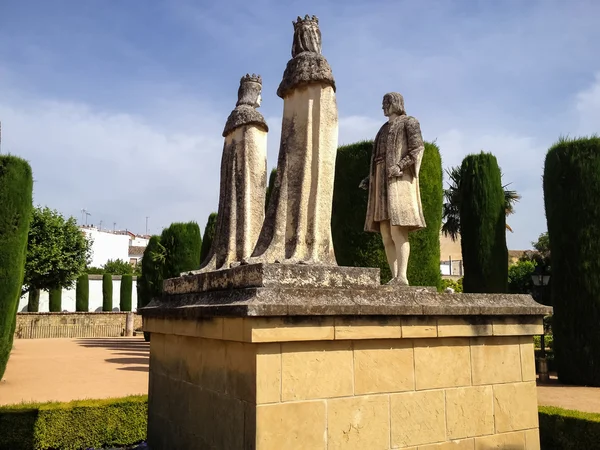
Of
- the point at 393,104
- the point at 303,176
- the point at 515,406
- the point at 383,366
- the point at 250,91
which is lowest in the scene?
the point at 515,406

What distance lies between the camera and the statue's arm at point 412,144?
5.97 metres

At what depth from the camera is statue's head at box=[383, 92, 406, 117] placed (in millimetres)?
6359

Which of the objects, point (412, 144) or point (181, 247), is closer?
point (412, 144)

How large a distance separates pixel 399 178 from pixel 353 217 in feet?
28.1

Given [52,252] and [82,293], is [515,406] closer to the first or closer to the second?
[52,252]

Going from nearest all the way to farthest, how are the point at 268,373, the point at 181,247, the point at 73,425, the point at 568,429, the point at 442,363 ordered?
the point at 268,373, the point at 442,363, the point at 568,429, the point at 73,425, the point at 181,247

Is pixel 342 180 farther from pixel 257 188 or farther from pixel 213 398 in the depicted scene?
pixel 213 398

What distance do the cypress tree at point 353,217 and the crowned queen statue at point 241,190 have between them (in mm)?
7876

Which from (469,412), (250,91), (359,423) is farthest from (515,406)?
(250,91)

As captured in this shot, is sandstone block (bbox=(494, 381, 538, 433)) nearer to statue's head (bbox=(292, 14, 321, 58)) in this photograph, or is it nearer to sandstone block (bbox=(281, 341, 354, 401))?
sandstone block (bbox=(281, 341, 354, 401))

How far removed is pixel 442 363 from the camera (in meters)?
4.62

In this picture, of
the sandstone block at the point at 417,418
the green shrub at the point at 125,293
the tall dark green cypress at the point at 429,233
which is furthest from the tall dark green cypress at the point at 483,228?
the green shrub at the point at 125,293

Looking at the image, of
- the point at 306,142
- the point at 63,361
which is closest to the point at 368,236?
the point at 306,142

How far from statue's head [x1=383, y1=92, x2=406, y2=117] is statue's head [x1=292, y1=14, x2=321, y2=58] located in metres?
1.44
